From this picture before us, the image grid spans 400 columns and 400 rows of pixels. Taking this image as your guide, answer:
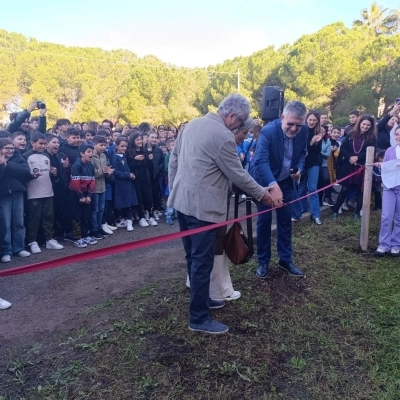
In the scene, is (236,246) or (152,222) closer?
(236,246)

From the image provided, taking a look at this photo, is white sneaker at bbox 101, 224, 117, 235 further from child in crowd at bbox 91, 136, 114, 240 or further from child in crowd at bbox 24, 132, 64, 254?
child in crowd at bbox 24, 132, 64, 254

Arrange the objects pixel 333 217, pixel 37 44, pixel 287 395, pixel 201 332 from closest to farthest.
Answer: pixel 287 395, pixel 201 332, pixel 333 217, pixel 37 44

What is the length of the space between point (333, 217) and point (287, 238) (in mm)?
3190

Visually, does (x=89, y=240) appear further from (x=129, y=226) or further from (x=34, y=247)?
(x=129, y=226)

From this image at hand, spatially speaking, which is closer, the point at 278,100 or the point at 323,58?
the point at 278,100

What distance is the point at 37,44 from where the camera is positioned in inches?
1661

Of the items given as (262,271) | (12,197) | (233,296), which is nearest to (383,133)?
(262,271)

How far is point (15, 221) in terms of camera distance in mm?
5430

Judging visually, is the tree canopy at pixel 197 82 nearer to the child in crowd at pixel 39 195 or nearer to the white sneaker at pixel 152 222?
the white sneaker at pixel 152 222

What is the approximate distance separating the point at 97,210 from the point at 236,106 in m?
3.88

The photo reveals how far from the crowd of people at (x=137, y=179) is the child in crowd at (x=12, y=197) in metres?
0.01

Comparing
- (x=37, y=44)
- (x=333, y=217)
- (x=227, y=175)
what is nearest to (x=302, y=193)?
(x=333, y=217)

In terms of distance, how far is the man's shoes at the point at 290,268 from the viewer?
4453 millimetres

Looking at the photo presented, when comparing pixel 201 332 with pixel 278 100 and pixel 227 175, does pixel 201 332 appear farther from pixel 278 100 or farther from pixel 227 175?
pixel 278 100
